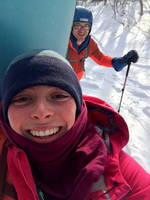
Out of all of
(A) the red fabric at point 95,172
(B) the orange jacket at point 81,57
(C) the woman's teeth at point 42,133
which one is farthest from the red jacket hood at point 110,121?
(B) the orange jacket at point 81,57

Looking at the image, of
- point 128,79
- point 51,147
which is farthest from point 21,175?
point 128,79

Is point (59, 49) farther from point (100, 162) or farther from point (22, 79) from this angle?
point (100, 162)

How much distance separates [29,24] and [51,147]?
0.47m

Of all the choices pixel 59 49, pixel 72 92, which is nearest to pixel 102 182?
pixel 72 92

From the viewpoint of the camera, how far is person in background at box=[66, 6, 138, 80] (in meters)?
2.47

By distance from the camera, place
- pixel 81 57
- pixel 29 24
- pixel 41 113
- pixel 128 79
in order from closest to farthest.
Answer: pixel 41 113
pixel 29 24
pixel 81 57
pixel 128 79

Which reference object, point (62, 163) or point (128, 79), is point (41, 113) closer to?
point (62, 163)

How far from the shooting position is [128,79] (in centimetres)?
367

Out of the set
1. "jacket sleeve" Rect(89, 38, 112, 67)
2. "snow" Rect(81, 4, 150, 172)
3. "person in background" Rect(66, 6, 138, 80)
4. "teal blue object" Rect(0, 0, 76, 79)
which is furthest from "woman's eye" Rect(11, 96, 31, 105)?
"jacket sleeve" Rect(89, 38, 112, 67)

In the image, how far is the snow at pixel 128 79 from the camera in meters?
2.29

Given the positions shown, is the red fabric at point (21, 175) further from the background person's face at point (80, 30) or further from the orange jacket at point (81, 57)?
the background person's face at point (80, 30)

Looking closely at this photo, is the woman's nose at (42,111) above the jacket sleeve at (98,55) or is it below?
above

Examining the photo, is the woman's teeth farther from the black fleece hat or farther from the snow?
the snow

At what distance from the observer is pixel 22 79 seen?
817 mm
